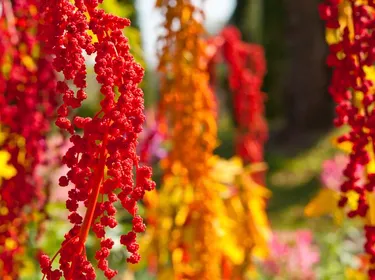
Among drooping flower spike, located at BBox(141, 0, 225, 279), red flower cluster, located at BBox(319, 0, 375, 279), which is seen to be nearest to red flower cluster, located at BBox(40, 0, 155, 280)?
red flower cluster, located at BBox(319, 0, 375, 279)

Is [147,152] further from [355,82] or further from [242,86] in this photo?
[242,86]

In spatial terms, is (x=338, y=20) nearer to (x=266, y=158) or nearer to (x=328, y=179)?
(x=328, y=179)

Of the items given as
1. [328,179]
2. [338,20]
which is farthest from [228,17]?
[338,20]

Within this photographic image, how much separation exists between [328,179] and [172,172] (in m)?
1.80

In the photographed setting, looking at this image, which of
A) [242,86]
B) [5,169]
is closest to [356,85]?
[5,169]

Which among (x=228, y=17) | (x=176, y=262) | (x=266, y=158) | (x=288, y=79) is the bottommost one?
(x=176, y=262)

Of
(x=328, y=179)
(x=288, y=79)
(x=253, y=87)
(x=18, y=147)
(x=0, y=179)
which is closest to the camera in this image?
(x=18, y=147)

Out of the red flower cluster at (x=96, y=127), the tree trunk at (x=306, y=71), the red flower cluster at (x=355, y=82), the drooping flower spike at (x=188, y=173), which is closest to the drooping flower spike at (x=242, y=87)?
the drooping flower spike at (x=188, y=173)

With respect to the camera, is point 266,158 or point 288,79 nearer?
point 266,158

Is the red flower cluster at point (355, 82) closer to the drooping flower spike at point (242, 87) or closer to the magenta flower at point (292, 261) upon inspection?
the drooping flower spike at point (242, 87)

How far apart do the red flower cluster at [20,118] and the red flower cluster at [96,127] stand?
550mm

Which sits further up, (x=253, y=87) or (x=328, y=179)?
(x=253, y=87)

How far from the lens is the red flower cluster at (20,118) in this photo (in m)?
1.48

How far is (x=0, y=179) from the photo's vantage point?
176cm
